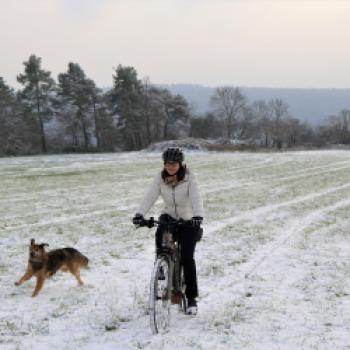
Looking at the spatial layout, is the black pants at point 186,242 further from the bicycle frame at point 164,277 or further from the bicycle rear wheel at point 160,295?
the bicycle rear wheel at point 160,295

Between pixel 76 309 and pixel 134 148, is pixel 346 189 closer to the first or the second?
pixel 76 309

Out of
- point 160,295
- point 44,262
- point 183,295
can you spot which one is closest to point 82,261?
point 44,262

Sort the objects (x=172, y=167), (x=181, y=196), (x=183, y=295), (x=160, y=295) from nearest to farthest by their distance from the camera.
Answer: (x=160, y=295) → (x=172, y=167) → (x=181, y=196) → (x=183, y=295)

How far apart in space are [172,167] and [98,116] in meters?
60.5

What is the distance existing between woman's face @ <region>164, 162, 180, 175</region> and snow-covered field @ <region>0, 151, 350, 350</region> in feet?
6.54

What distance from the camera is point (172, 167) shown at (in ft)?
17.0

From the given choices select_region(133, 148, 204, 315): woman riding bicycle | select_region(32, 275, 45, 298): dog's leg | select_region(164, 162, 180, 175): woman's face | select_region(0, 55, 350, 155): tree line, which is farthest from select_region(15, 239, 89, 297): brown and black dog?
select_region(0, 55, 350, 155): tree line

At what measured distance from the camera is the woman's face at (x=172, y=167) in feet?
16.9

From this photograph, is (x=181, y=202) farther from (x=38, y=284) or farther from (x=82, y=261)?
(x=38, y=284)

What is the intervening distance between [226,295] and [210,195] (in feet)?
38.6

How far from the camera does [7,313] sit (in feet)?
19.4

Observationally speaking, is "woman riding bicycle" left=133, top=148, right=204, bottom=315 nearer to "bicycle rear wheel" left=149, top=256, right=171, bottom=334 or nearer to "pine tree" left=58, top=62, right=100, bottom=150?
"bicycle rear wheel" left=149, top=256, right=171, bottom=334

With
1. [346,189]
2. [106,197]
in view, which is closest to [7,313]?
[106,197]

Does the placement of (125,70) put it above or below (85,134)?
above
